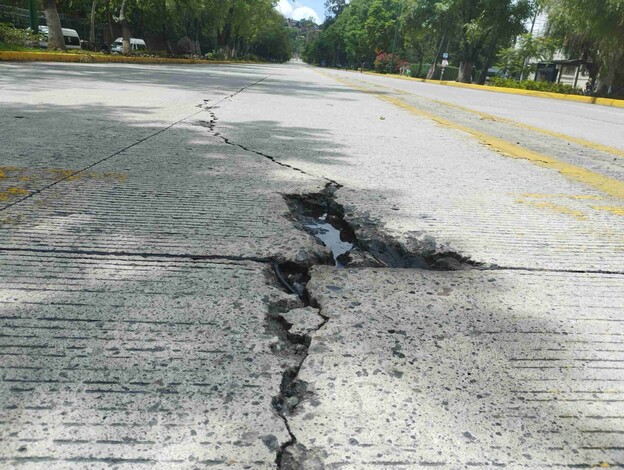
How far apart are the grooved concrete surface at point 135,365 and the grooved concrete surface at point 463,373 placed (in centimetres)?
15

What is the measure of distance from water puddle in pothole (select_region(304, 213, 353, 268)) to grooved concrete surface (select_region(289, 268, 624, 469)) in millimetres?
320

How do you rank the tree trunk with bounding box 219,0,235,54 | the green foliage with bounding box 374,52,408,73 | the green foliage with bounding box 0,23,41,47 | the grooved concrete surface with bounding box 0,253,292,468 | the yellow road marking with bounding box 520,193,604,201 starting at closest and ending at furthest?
the grooved concrete surface with bounding box 0,253,292,468 → the yellow road marking with bounding box 520,193,604,201 → the green foliage with bounding box 0,23,41,47 → the tree trunk with bounding box 219,0,235,54 → the green foliage with bounding box 374,52,408,73

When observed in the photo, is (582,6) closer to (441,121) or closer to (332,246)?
(441,121)

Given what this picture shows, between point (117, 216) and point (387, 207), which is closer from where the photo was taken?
point (117, 216)

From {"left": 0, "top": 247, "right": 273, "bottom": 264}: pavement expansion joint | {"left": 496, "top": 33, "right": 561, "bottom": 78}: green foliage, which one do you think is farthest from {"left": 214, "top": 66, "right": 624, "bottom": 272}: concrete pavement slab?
{"left": 496, "top": 33, "right": 561, "bottom": 78}: green foliage

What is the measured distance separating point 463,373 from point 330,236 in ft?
4.02

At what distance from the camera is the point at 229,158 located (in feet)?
12.3

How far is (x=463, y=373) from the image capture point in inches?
52.1

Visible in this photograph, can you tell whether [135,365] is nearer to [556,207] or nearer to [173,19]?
[556,207]

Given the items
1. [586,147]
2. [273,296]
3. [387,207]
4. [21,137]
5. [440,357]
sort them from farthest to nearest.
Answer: [586,147]
[21,137]
[387,207]
[273,296]
[440,357]

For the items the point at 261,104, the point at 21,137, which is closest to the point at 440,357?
the point at 21,137

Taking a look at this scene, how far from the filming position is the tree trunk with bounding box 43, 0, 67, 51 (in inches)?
735

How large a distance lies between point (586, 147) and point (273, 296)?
4.99 meters

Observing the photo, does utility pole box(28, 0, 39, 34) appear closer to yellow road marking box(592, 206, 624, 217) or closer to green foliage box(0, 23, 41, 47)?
green foliage box(0, 23, 41, 47)
